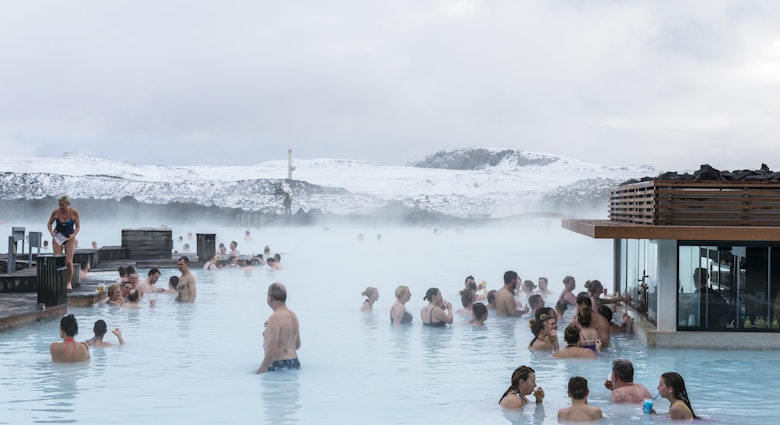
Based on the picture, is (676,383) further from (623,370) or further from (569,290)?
(569,290)

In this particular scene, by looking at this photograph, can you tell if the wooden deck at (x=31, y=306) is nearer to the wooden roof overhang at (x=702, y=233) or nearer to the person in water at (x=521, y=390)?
the person in water at (x=521, y=390)

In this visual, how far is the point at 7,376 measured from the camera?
13.8m

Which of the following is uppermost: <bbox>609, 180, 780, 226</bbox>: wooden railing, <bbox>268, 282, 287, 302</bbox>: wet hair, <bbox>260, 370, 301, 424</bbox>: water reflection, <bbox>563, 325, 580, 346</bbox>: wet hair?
<bbox>609, 180, 780, 226</bbox>: wooden railing

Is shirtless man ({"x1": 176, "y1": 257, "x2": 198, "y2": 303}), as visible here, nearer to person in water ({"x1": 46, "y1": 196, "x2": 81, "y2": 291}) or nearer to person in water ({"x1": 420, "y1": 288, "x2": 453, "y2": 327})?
person in water ({"x1": 46, "y1": 196, "x2": 81, "y2": 291})

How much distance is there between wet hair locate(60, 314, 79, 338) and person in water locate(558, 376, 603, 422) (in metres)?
7.04

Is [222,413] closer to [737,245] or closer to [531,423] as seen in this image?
[531,423]

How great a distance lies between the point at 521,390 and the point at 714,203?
258 inches

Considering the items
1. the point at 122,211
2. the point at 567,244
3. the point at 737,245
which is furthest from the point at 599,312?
the point at 122,211

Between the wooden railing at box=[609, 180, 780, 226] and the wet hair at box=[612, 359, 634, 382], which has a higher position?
the wooden railing at box=[609, 180, 780, 226]

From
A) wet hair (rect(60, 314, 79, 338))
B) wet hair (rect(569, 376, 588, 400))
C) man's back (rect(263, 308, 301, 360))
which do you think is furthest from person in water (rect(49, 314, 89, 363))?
wet hair (rect(569, 376, 588, 400))

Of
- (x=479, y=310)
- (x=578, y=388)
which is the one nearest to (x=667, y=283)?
(x=479, y=310)

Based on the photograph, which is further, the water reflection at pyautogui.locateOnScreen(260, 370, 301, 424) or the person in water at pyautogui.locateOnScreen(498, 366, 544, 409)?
the water reflection at pyautogui.locateOnScreen(260, 370, 301, 424)

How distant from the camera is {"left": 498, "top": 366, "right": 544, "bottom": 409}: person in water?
37.2ft

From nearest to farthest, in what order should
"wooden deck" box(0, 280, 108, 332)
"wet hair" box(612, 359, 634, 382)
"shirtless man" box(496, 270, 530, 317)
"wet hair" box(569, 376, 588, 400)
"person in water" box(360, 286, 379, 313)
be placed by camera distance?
"wet hair" box(569, 376, 588, 400)
"wet hair" box(612, 359, 634, 382)
"wooden deck" box(0, 280, 108, 332)
"shirtless man" box(496, 270, 530, 317)
"person in water" box(360, 286, 379, 313)
